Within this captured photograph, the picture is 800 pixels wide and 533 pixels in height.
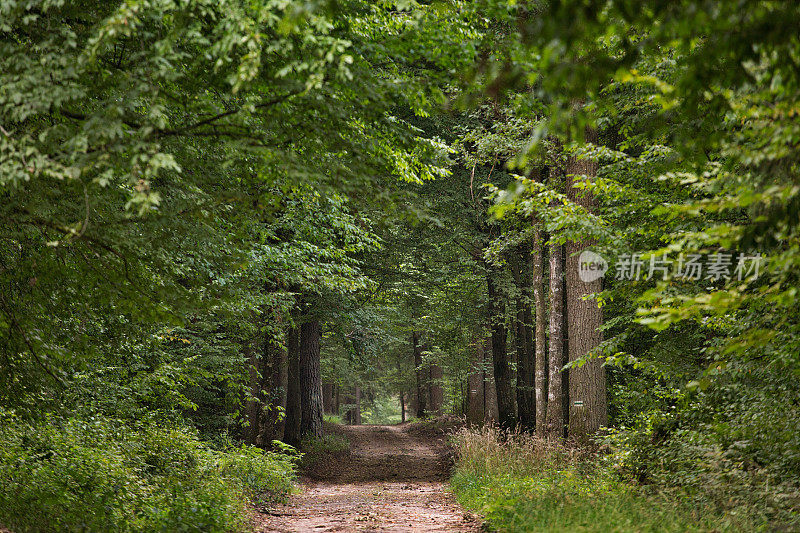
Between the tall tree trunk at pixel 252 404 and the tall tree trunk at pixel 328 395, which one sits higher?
the tall tree trunk at pixel 252 404

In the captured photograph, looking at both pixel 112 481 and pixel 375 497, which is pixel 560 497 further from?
pixel 112 481

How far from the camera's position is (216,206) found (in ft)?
20.0

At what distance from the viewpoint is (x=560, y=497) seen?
6.62 meters

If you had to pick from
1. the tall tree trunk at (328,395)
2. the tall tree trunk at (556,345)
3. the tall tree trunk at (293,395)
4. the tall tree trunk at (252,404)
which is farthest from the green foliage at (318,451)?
the tall tree trunk at (328,395)

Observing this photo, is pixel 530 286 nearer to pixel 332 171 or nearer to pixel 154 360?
pixel 154 360

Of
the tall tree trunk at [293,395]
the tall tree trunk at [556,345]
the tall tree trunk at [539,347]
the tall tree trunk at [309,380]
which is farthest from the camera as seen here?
the tall tree trunk at [309,380]

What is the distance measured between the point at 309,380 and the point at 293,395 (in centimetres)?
120

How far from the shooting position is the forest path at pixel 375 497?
25.8 feet

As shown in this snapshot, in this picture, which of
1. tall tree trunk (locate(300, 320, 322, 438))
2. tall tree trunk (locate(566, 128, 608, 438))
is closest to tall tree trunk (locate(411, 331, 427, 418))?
tall tree trunk (locate(300, 320, 322, 438))

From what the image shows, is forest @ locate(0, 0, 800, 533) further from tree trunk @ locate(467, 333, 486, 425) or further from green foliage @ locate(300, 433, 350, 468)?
tree trunk @ locate(467, 333, 486, 425)

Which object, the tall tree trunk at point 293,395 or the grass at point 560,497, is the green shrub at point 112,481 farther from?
the tall tree trunk at point 293,395

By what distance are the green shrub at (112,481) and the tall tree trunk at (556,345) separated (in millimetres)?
5696

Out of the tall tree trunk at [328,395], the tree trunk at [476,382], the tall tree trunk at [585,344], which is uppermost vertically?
the tall tree trunk at [585,344]

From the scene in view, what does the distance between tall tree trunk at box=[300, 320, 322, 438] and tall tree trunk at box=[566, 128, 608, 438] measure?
916cm
